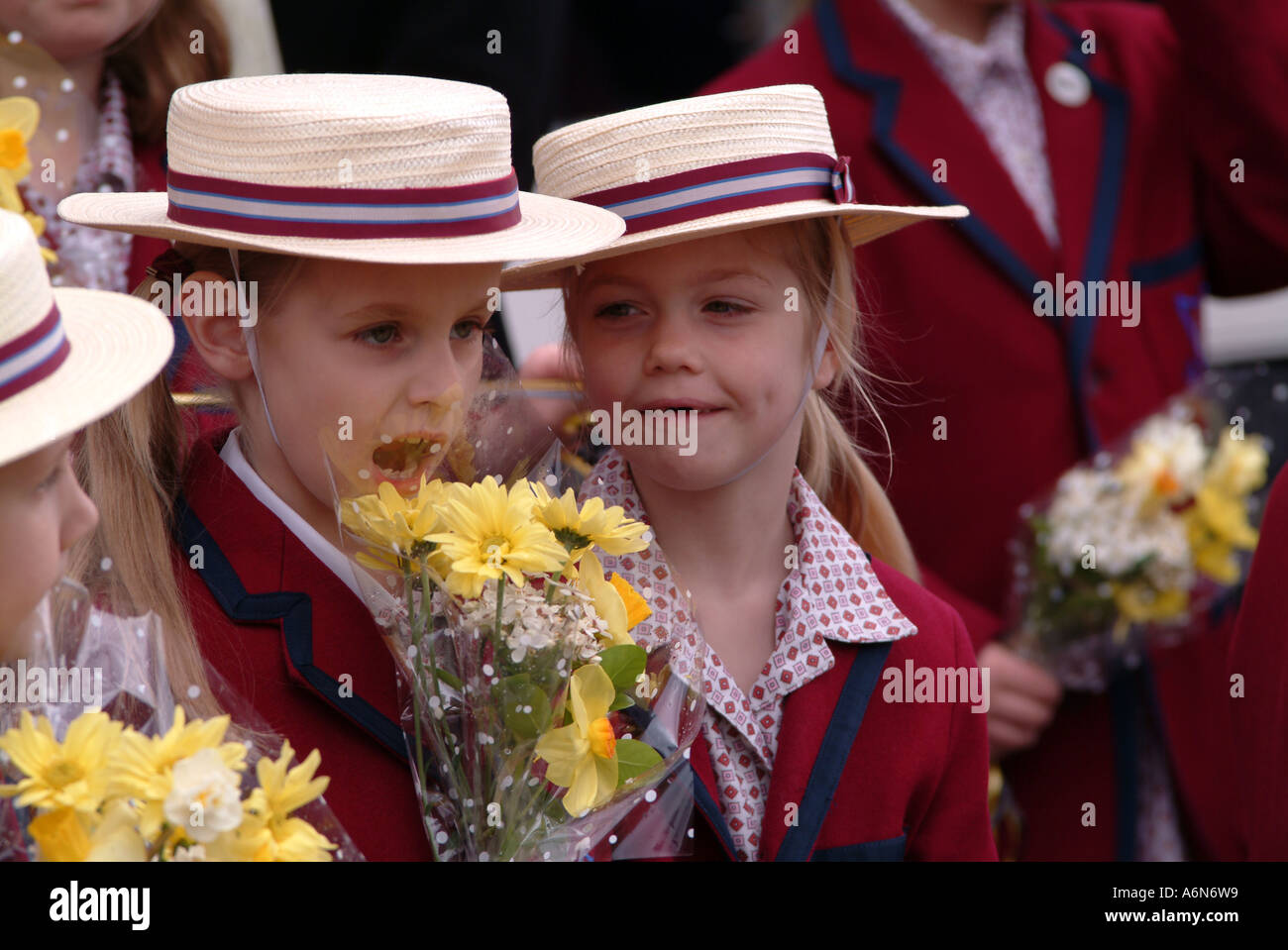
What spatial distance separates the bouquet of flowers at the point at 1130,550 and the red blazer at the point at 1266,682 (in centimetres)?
87

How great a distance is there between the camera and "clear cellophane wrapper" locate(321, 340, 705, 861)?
1651 millimetres

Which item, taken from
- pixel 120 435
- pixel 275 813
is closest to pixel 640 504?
pixel 120 435

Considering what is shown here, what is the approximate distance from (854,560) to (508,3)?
180cm

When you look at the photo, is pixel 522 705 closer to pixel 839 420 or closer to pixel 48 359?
pixel 48 359

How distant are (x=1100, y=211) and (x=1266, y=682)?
1369mm

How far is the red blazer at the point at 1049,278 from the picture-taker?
3160 mm

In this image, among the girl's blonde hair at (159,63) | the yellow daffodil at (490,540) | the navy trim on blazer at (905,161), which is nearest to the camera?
the yellow daffodil at (490,540)

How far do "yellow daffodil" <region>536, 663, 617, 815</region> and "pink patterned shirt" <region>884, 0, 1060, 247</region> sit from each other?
194 centimetres

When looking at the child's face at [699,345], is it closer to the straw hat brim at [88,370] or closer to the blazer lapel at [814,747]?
the blazer lapel at [814,747]

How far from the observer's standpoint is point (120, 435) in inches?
74.5

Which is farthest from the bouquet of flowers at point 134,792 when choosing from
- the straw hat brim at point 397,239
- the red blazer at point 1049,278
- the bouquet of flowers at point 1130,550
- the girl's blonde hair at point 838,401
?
the bouquet of flowers at point 1130,550

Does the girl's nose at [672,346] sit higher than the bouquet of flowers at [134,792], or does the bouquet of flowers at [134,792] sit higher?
the girl's nose at [672,346]
